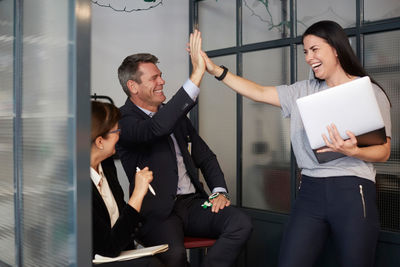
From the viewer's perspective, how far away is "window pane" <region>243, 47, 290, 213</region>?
300 cm

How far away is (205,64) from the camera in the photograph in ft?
7.50

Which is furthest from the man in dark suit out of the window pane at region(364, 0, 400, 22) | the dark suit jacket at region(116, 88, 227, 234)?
the window pane at region(364, 0, 400, 22)

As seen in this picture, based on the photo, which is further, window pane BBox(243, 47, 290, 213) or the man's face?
window pane BBox(243, 47, 290, 213)

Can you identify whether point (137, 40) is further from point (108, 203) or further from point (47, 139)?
point (47, 139)

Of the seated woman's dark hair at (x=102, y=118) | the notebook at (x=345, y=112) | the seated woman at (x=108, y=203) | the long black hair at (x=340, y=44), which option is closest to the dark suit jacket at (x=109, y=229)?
the seated woman at (x=108, y=203)

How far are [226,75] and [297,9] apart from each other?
36.3 inches

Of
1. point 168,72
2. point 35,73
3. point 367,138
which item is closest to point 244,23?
point 168,72

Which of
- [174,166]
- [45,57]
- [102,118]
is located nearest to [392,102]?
[174,166]

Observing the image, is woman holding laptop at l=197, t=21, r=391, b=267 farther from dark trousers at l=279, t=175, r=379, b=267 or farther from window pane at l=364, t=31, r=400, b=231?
window pane at l=364, t=31, r=400, b=231

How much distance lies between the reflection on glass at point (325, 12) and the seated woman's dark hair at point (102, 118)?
4.79 feet

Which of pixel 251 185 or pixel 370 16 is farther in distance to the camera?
pixel 251 185

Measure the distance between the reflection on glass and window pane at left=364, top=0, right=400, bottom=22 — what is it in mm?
82

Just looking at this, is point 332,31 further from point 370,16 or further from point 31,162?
point 31,162

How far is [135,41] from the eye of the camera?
11.8 feet
